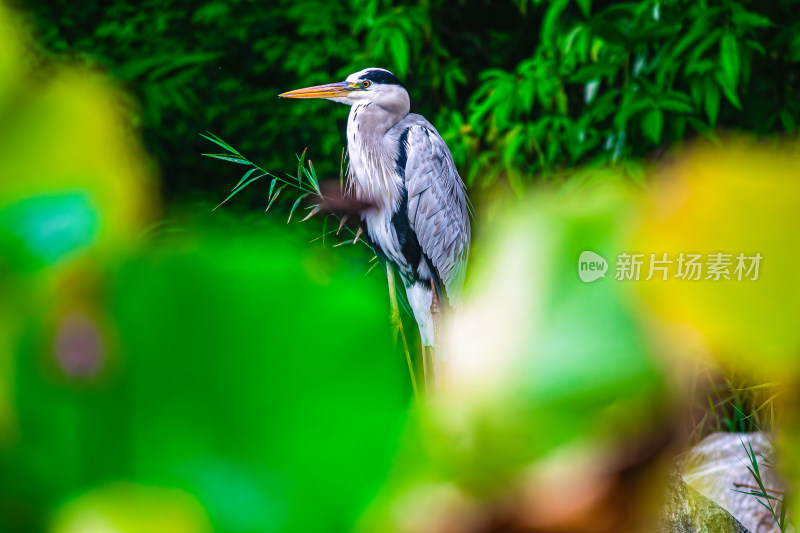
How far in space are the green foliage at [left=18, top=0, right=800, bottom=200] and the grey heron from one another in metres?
0.25

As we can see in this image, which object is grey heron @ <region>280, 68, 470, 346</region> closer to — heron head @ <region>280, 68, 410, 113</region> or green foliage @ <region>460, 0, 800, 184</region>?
heron head @ <region>280, 68, 410, 113</region>

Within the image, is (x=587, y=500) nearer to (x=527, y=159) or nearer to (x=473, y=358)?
(x=473, y=358)

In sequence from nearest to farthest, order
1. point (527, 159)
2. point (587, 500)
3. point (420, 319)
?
1. point (587, 500)
2. point (420, 319)
3. point (527, 159)

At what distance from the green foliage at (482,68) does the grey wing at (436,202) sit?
8.7 inches

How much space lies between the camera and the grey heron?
736 mm

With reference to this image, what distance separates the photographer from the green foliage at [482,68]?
1.12 metres

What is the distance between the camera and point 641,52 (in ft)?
4.18

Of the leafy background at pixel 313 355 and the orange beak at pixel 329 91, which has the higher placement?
the leafy background at pixel 313 355

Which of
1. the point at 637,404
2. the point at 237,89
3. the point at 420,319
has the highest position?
the point at 637,404

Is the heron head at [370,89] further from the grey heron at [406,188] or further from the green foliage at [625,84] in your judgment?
the green foliage at [625,84]

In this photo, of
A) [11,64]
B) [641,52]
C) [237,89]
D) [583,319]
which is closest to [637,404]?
[583,319]

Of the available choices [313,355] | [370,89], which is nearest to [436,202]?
[370,89]

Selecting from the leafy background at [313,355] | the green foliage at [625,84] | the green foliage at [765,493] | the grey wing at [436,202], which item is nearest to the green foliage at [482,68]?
→ the green foliage at [625,84]

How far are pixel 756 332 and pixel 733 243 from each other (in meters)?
0.02
